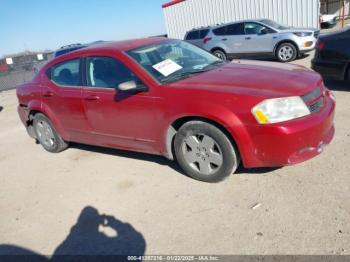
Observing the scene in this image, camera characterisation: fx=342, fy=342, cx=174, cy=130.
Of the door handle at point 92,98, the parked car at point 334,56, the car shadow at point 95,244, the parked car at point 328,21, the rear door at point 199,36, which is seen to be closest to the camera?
the car shadow at point 95,244

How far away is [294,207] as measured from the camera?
3203mm

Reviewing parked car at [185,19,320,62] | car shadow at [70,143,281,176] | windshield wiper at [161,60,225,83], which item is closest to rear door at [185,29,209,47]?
parked car at [185,19,320,62]

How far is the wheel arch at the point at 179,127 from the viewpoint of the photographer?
3521mm

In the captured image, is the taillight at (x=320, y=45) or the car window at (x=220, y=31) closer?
the taillight at (x=320, y=45)

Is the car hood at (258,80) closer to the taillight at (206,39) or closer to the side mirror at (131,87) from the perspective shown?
the side mirror at (131,87)

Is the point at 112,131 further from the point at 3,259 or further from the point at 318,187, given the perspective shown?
the point at 318,187

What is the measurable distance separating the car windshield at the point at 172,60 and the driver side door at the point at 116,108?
0.23 m

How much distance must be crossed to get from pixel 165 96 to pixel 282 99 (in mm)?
1236

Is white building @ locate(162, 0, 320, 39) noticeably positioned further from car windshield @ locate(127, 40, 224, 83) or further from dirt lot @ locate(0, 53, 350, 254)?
car windshield @ locate(127, 40, 224, 83)

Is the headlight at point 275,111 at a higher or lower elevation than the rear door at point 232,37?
higher

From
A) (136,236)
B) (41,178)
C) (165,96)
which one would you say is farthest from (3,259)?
(165,96)

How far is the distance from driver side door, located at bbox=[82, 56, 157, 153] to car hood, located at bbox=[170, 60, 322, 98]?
0.54m

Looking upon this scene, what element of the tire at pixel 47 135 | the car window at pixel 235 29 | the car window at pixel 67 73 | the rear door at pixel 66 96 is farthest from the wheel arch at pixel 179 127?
the car window at pixel 235 29

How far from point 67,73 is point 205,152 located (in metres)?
2.49
